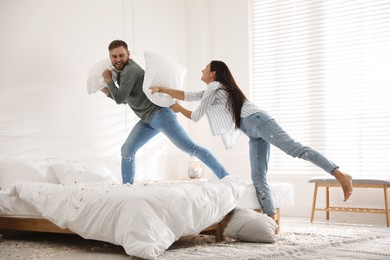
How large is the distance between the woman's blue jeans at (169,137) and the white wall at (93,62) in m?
0.77

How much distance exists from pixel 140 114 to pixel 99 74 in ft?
1.55

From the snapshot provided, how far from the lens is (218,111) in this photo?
169 inches

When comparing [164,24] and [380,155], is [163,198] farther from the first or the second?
[164,24]

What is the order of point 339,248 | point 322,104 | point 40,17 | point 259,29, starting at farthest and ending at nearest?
1. point 259,29
2. point 322,104
3. point 40,17
4. point 339,248

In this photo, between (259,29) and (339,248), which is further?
(259,29)

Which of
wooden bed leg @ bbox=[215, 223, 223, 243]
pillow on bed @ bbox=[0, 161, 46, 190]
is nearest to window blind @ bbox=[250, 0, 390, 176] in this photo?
wooden bed leg @ bbox=[215, 223, 223, 243]

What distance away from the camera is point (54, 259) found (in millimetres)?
3391

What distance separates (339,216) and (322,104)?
117 centimetres

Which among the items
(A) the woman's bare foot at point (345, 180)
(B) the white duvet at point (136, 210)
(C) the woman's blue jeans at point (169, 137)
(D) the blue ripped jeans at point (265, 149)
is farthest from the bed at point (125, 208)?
(A) the woman's bare foot at point (345, 180)

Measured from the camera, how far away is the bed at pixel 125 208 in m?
3.30

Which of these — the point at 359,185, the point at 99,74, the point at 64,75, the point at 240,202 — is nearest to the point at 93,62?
the point at 64,75

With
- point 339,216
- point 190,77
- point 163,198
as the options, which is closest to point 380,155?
point 339,216

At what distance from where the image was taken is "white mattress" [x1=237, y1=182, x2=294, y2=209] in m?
4.26

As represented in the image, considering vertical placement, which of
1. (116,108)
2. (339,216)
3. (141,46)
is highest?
(141,46)
